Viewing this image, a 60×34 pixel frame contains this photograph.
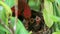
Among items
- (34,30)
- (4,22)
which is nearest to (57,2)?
(34,30)

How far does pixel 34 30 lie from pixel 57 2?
0.49ft

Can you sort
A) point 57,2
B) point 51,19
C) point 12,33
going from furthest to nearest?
1. point 57,2
2. point 51,19
3. point 12,33

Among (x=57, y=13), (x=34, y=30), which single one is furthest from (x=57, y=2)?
(x=34, y=30)

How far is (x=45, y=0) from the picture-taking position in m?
0.68

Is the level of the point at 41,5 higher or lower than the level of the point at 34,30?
higher

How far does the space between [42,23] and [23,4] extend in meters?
0.14

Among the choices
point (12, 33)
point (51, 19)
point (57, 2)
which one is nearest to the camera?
point (12, 33)

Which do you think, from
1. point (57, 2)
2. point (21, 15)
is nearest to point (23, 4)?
point (21, 15)

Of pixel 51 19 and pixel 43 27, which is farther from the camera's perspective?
pixel 43 27

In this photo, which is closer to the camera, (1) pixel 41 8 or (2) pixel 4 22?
(2) pixel 4 22

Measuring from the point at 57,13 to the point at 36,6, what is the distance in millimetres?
92

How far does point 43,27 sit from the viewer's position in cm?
77

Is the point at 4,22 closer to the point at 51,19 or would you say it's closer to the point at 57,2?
the point at 51,19

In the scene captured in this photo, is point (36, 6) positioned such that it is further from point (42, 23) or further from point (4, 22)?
point (4, 22)
